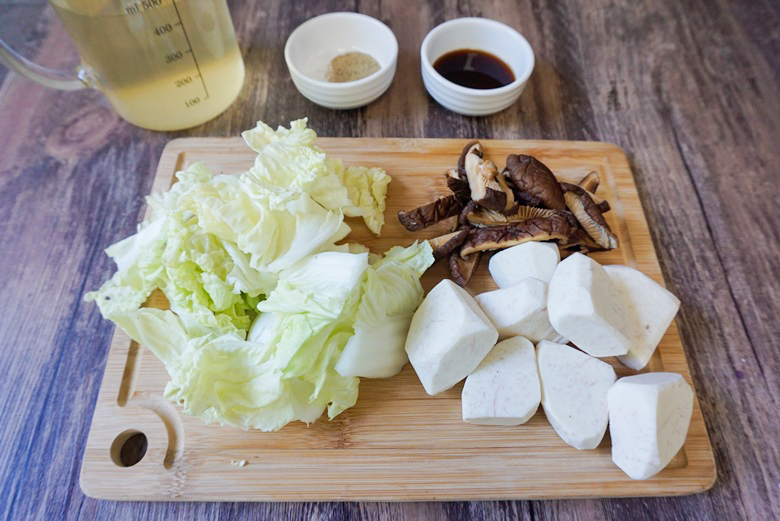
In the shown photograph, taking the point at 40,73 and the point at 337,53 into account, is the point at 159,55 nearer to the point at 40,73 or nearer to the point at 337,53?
the point at 40,73

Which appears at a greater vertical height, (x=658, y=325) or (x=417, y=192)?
(x=417, y=192)

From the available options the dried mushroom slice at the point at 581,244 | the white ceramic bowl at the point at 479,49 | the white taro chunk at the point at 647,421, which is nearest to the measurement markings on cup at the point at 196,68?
the white ceramic bowl at the point at 479,49

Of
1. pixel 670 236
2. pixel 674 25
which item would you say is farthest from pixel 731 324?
pixel 674 25

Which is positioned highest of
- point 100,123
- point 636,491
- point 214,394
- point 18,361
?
point 100,123

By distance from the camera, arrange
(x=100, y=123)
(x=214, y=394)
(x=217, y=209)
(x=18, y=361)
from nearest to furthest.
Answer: (x=214, y=394)
(x=217, y=209)
(x=18, y=361)
(x=100, y=123)

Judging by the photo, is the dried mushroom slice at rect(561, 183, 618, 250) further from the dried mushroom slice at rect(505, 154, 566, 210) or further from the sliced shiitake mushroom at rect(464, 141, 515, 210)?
the sliced shiitake mushroom at rect(464, 141, 515, 210)

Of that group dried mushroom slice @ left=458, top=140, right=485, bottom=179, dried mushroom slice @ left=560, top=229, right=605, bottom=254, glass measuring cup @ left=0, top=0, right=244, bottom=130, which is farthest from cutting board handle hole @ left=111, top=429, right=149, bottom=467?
dried mushroom slice @ left=560, top=229, right=605, bottom=254

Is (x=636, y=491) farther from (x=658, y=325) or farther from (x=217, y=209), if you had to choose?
(x=217, y=209)
